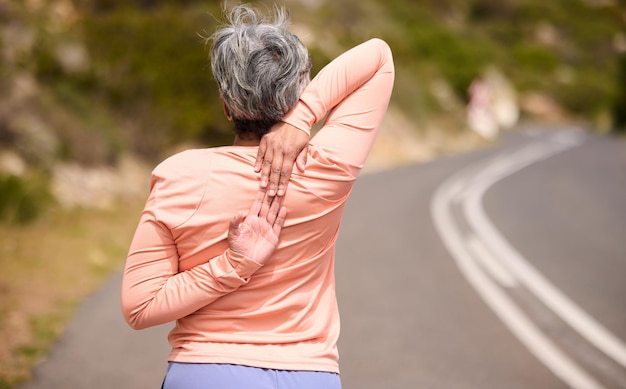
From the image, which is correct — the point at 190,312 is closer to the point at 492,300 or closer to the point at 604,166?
the point at 492,300

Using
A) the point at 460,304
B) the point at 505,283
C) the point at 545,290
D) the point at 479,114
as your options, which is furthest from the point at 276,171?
the point at 479,114

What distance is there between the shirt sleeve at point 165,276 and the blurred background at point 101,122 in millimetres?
1351

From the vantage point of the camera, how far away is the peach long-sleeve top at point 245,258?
7.47 ft

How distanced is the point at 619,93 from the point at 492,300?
3448 cm

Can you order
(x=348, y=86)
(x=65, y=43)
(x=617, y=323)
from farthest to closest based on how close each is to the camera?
1. (x=65, y=43)
2. (x=617, y=323)
3. (x=348, y=86)

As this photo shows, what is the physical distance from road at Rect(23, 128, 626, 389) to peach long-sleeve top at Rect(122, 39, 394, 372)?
302cm

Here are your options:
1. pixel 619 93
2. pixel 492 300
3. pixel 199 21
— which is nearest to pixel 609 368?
pixel 492 300

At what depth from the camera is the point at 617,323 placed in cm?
703

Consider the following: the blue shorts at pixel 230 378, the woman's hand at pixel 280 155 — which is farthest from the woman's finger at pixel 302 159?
the blue shorts at pixel 230 378

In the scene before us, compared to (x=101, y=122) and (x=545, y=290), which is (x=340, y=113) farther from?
(x=101, y=122)

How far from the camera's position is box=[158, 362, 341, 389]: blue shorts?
2.30m

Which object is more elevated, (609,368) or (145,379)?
(145,379)

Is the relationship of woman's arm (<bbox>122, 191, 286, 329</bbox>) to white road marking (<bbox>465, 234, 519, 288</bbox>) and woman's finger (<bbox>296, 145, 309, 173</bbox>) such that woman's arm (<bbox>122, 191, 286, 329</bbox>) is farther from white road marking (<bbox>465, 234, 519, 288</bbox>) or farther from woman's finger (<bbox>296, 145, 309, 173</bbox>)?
white road marking (<bbox>465, 234, 519, 288</bbox>)

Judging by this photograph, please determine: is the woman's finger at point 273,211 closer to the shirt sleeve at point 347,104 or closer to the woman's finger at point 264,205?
the woman's finger at point 264,205
